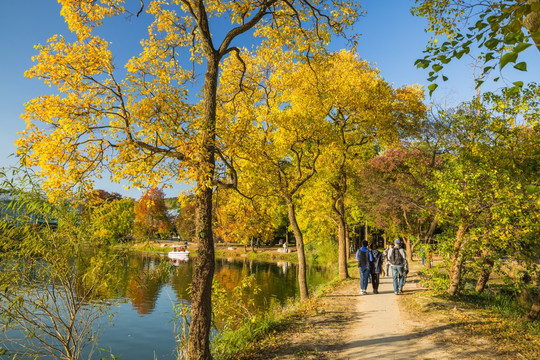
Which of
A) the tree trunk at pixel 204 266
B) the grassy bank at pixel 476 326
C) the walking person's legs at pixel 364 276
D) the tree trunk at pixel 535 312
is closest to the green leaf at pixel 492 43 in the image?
the tree trunk at pixel 204 266

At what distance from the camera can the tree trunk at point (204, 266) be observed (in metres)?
6.20

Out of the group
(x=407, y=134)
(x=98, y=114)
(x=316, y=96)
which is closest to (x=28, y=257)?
(x=98, y=114)

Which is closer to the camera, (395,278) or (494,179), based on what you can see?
(494,179)

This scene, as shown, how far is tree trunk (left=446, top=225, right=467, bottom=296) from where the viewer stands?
9899 mm

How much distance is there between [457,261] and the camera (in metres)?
10.8

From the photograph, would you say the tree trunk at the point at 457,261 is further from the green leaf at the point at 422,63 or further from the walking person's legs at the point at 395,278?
the green leaf at the point at 422,63

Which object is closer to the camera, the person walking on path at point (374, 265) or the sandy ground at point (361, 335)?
the sandy ground at point (361, 335)

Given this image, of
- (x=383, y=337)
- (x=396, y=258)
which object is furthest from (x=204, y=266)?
(x=396, y=258)

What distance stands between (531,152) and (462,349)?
17.7ft

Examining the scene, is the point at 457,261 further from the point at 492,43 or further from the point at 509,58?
the point at 509,58

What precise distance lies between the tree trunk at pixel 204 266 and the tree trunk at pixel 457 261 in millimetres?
7273

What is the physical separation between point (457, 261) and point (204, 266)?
8448 millimetres

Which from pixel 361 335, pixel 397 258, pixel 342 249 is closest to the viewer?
pixel 361 335

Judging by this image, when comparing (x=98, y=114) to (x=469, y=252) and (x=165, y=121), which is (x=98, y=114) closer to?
(x=165, y=121)
